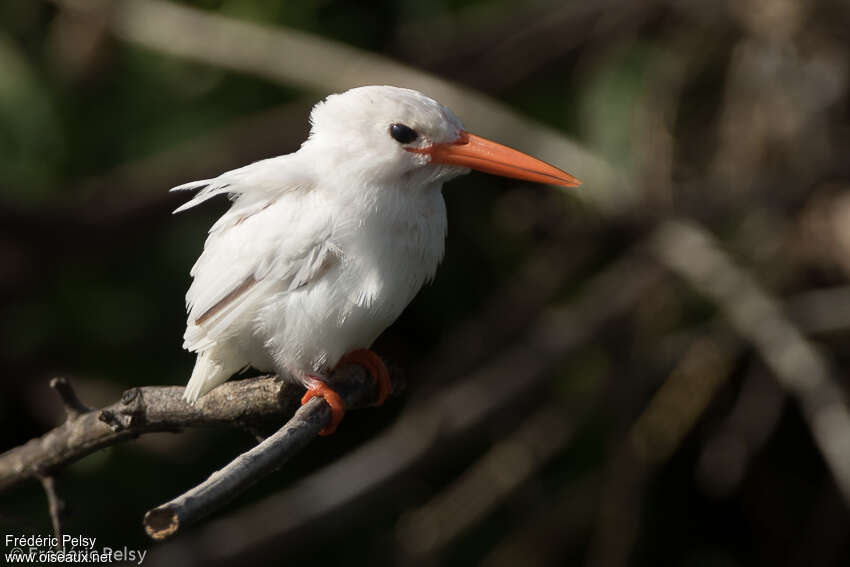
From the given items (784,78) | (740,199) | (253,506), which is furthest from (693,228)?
(253,506)

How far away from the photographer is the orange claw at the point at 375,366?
2520 mm

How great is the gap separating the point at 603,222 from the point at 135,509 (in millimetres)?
2480

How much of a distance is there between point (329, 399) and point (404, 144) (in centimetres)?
65

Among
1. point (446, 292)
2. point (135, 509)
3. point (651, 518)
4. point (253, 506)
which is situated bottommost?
point (135, 509)

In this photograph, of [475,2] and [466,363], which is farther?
[475,2]

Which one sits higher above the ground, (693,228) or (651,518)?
(693,228)

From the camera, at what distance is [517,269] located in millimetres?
4879

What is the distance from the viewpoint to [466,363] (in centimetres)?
454

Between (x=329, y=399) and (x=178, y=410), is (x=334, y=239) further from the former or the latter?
(x=178, y=410)

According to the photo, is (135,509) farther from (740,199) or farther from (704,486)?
(740,199)

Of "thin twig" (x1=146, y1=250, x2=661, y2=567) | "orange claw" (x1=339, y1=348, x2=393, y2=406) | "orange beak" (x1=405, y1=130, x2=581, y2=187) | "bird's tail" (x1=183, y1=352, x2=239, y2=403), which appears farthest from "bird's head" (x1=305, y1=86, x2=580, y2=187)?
"thin twig" (x1=146, y1=250, x2=661, y2=567)

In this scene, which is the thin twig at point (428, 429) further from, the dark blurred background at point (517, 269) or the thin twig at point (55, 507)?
the thin twig at point (55, 507)

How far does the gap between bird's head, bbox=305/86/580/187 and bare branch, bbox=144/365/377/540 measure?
0.57 metres

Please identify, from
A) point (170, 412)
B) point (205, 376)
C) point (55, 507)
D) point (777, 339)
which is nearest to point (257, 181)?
point (205, 376)
